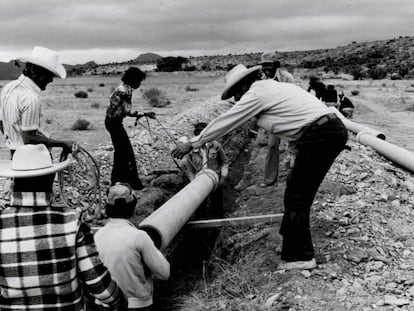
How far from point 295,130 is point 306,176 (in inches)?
16.0

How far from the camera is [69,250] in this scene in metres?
2.53

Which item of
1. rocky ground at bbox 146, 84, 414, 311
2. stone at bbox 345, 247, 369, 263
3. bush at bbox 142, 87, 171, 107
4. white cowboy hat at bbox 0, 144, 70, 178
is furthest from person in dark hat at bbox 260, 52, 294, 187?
bush at bbox 142, 87, 171, 107

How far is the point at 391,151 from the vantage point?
9828mm

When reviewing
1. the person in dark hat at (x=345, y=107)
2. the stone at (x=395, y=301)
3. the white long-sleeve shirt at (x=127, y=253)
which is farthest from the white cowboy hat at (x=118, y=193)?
the person in dark hat at (x=345, y=107)

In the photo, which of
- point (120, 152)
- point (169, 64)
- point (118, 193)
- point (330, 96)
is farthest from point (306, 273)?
point (169, 64)

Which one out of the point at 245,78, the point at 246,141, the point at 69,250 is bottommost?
the point at 246,141

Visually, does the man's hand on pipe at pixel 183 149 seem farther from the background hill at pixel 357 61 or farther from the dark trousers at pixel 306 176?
the background hill at pixel 357 61

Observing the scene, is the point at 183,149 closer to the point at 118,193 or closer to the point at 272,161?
the point at 118,193

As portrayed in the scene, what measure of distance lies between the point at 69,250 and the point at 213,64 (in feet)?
337

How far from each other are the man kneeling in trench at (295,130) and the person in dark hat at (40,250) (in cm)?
235

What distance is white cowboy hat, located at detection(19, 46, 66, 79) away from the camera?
5004 millimetres

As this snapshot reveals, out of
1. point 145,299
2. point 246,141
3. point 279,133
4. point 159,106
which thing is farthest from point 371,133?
point 159,106

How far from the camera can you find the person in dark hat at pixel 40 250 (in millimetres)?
2488

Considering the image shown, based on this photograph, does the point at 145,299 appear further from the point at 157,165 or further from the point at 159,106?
the point at 159,106
